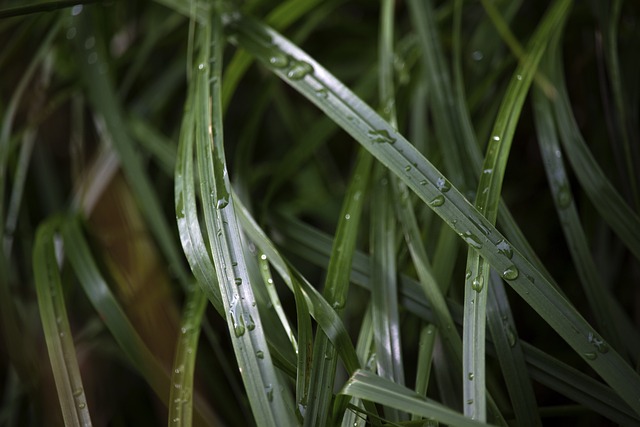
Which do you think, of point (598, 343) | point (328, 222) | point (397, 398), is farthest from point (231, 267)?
point (328, 222)

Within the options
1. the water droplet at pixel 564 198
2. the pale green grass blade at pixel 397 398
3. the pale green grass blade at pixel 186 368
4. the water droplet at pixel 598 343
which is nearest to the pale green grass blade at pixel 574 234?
the water droplet at pixel 564 198

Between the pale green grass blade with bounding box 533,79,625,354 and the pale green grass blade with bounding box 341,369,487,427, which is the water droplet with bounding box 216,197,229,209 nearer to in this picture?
the pale green grass blade with bounding box 341,369,487,427

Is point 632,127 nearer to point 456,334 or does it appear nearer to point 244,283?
point 456,334

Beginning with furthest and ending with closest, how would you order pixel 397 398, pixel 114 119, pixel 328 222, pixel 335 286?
pixel 328 222 < pixel 114 119 < pixel 335 286 < pixel 397 398

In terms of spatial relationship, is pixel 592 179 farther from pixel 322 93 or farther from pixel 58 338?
pixel 58 338

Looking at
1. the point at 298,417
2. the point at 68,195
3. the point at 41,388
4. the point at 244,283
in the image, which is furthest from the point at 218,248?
the point at 68,195
